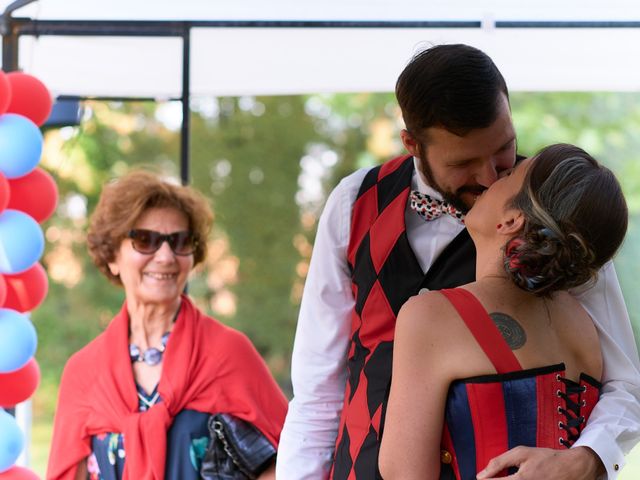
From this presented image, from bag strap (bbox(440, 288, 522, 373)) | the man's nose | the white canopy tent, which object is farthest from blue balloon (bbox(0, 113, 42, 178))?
bag strap (bbox(440, 288, 522, 373))

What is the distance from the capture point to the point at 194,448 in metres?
2.93

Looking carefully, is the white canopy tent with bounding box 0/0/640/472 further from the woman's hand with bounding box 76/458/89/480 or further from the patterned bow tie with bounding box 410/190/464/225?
the patterned bow tie with bounding box 410/190/464/225

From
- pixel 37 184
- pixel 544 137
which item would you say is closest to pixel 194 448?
pixel 37 184

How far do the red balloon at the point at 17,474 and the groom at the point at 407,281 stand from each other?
4.06ft

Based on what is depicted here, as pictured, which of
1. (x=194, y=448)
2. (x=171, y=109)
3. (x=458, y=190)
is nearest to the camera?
(x=458, y=190)

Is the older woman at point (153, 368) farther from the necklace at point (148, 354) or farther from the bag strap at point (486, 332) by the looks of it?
the bag strap at point (486, 332)

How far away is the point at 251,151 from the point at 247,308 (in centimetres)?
189

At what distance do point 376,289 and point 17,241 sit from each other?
1.53 metres

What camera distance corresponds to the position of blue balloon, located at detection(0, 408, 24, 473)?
2.96 meters

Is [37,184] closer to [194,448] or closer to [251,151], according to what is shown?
[194,448]

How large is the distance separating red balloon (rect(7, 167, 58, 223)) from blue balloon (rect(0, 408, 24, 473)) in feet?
2.13

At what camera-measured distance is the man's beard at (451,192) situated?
1.78 m

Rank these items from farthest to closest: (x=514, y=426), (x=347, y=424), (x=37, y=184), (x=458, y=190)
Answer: (x=37, y=184) → (x=347, y=424) → (x=458, y=190) → (x=514, y=426)

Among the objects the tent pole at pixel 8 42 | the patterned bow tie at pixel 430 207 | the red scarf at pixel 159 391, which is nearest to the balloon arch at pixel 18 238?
the red scarf at pixel 159 391
